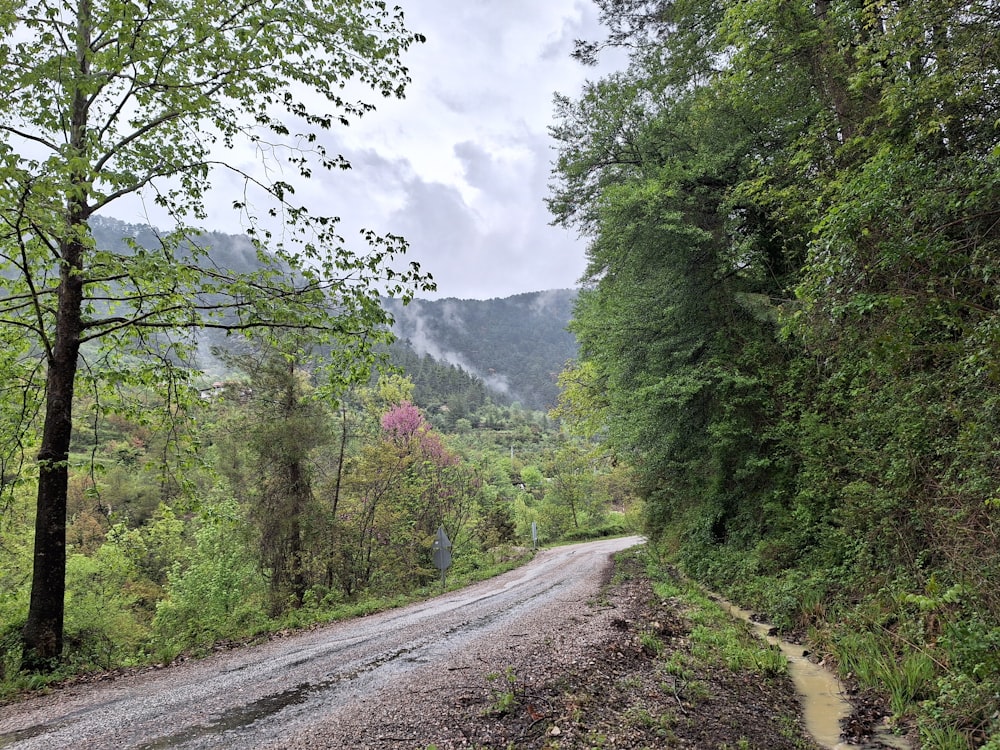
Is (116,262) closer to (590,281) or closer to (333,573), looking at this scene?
(333,573)

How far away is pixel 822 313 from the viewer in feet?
21.0

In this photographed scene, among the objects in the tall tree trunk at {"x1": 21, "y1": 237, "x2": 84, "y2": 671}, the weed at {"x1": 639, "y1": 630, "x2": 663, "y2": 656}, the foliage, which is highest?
the tall tree trunk at {"x1": 21, "y1": 237, "x2": 84, "y2": 671}

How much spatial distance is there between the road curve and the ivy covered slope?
5.56m

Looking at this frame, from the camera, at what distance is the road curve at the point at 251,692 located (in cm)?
445

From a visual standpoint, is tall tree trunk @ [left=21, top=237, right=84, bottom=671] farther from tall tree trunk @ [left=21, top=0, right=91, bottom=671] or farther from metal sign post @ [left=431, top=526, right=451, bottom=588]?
metal sign post @ [left=431, top=526, right=451, bottom=588]

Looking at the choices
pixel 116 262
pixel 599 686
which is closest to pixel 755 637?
pixel 599 686

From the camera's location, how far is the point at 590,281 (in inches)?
732

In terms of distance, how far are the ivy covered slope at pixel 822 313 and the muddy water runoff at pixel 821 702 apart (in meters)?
0.35

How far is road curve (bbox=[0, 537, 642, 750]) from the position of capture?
4449mm

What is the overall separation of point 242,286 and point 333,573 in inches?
492

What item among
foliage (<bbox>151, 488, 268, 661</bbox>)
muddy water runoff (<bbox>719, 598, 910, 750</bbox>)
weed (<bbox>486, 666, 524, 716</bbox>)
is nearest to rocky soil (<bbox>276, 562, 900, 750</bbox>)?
weed (<bbox>486, 666, 524, 716</bbox>)

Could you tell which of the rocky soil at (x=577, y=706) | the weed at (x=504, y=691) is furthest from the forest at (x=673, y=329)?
the weed at (x=504, y=691)

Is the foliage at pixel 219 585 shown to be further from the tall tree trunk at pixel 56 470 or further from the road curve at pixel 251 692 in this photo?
the tall tree trunk at pixel 56 470

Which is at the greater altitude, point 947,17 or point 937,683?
point 947,17
